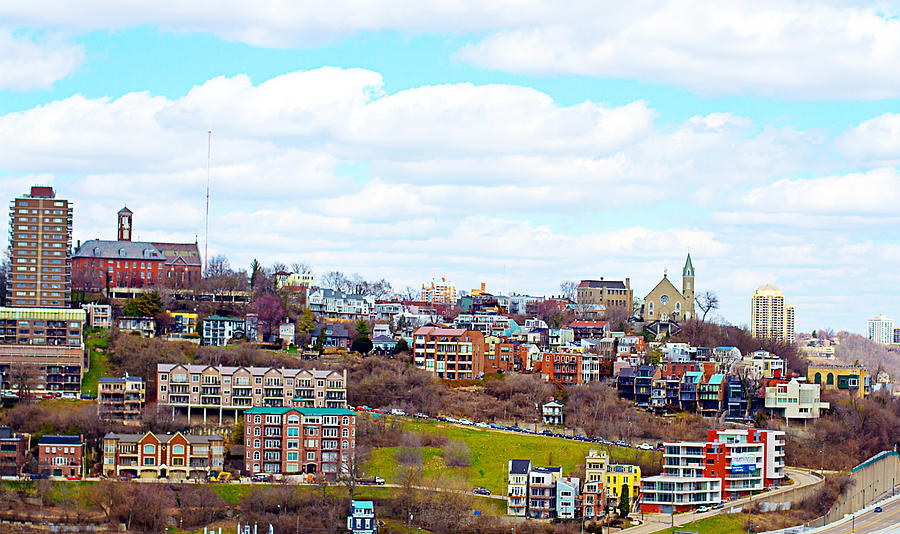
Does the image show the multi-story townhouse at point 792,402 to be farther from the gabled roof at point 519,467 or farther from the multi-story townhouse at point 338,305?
the multi-story townhouse at point 338,305

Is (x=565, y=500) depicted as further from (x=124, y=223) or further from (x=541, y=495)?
(x=124, y=223)

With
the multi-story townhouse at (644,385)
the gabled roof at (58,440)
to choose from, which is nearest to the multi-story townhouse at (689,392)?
the multi-story townhouse at (644,385)

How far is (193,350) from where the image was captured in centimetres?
8800

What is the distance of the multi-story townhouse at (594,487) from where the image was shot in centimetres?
6811

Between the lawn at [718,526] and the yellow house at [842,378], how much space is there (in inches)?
1073

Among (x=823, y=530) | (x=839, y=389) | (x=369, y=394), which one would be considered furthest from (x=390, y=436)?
(x=839, y=389)

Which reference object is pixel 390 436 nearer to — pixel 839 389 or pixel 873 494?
pixel 873 494

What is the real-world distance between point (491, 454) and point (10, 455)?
23.6 metres

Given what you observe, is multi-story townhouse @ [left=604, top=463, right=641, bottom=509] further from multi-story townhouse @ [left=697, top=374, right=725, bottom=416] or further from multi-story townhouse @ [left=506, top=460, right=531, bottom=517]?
multi-story townhouse @ [left=697, top=374, right=725, bottom=416]

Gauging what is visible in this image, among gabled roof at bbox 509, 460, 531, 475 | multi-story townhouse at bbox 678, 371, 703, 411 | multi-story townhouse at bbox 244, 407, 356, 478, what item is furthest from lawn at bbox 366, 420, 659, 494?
multi-story townhouse at bbox 678, 371, 703, 411

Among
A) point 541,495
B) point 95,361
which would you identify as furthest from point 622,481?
point 95,361

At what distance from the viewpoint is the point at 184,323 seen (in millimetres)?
95500

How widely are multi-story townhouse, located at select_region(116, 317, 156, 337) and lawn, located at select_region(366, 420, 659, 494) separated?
21239 mm

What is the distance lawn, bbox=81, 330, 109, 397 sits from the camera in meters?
82.1
